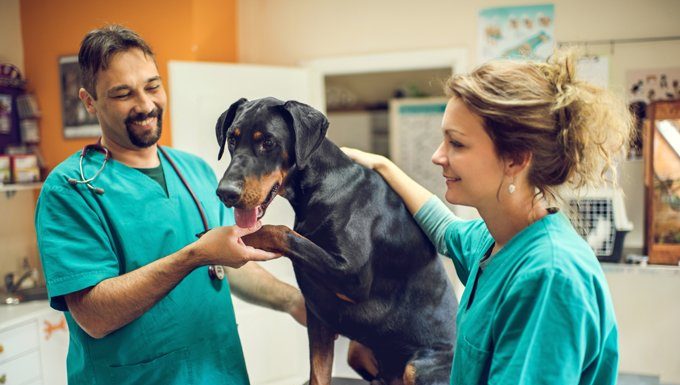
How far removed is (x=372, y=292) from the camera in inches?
52.6

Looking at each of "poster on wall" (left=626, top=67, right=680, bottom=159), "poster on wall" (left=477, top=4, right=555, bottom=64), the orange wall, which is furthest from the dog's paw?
"poster on wall" (left=626, top=67, right=680, bottom=159)

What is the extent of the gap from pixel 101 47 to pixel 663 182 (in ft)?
8.83

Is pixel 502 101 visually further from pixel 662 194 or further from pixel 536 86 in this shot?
pixel 662 194

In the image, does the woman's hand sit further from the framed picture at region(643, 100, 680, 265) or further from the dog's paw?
the framed picture at region(643, 100, 680, 265)

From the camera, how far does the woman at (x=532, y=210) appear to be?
3.04 feet

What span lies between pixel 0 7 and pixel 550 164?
248 centimetres

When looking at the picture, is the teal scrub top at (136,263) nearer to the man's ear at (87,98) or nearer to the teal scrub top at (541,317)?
the man's ear at (87,98)

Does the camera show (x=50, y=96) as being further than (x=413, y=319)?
Yes

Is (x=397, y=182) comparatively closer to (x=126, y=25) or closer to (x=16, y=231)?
(x=126, y=25)

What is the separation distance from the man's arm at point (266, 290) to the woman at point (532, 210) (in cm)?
48

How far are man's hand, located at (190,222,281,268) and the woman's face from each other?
16.8 inches

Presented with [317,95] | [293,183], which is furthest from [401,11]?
[293,183]

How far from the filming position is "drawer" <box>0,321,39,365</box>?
1951 millimetres

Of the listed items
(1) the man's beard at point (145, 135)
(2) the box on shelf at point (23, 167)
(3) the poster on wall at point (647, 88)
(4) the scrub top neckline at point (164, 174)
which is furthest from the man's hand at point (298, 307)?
(3) the poster on wall at point (647, 88)
